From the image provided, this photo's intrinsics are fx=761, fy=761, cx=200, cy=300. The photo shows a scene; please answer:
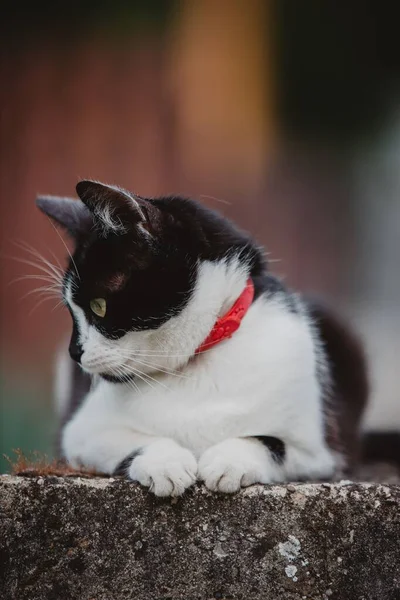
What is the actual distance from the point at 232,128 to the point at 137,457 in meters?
2.51

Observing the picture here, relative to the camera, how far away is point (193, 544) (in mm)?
1121

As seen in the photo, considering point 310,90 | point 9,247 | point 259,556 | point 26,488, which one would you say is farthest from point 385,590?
point 310,90

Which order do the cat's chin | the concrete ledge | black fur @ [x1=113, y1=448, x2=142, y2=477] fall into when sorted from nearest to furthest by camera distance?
the concrete ledge
black fur @ [x1=113, y1=448, x2=142, y2=477]
the cat's chin

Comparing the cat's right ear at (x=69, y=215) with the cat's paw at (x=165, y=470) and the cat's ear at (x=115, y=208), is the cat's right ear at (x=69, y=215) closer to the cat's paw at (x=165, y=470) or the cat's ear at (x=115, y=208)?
the cat's ear at (x=115, y=208)

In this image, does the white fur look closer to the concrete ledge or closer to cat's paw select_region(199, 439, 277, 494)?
cat's paw select_region(199, 439, 277, 494)

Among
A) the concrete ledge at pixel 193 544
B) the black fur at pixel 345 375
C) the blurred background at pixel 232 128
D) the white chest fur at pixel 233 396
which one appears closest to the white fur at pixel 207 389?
the white chest fur at pixel 233 396

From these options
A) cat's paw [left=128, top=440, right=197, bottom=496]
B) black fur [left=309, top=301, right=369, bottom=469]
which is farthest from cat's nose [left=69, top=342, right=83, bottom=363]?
black fur [left=309, top=301, right=369, bottom=469]

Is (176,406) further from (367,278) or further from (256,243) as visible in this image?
(367,278)

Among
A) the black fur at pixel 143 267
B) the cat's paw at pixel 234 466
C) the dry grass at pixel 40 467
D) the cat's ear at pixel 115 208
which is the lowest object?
the dry grass at pixel 40 467

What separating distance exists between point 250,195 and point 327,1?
0.91 m

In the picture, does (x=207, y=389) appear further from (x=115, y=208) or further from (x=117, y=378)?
(x=115, y=208)

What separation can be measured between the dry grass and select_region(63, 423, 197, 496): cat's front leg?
0.18 feet

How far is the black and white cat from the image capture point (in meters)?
1.28

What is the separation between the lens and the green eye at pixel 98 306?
50.9 inches
